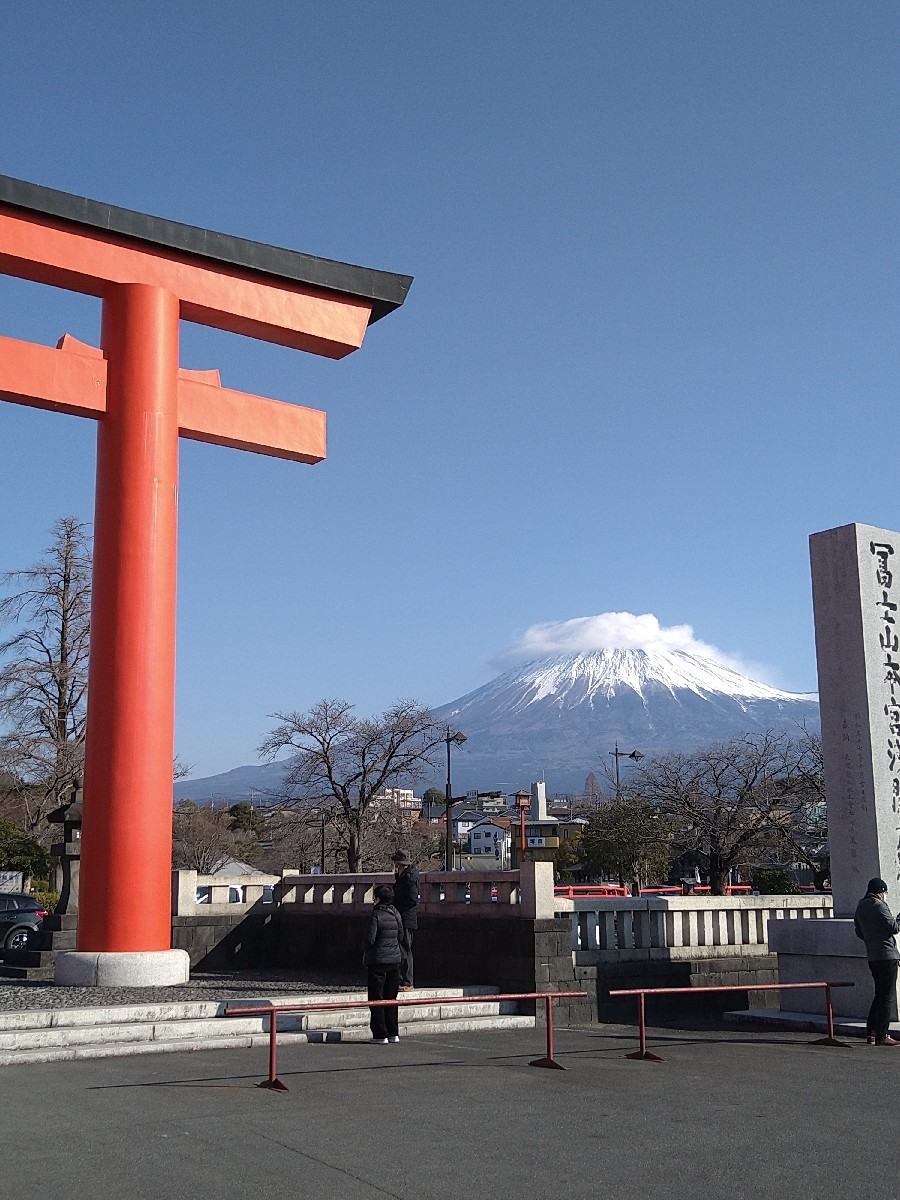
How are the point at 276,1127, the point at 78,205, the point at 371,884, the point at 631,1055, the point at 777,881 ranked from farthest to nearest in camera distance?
the point at 777,881
the point at 371,884
the point at 78,205
the point at 631,1055
the point at 276,1127

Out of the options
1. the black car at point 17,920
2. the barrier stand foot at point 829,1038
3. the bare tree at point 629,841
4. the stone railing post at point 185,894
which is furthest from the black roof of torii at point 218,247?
the bare tree at point 629,841

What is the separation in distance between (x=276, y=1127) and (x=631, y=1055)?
4321mm

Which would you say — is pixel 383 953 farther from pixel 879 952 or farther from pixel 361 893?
pixel 361 893

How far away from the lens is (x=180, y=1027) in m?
11.1

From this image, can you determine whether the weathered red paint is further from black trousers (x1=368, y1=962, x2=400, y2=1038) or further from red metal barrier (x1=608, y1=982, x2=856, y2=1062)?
red metal barrier (x1=608, y1=982, x2=856, y2=1062)

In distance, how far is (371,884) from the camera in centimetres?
1712

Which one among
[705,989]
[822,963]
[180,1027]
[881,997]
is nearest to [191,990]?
[180,1027]

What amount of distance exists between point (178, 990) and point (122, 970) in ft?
2.80

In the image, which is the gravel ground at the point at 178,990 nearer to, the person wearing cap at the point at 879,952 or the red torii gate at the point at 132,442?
the red torii gate at the point at 132,442

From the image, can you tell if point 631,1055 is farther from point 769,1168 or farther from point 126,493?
point 126,493

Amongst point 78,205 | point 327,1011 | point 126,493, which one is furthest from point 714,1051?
point 78,205

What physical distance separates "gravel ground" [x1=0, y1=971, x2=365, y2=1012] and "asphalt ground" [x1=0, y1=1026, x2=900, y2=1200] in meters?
1.96

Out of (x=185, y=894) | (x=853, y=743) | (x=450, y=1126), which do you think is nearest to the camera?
(x=450, y=1126)

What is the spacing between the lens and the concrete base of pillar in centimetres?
1385
